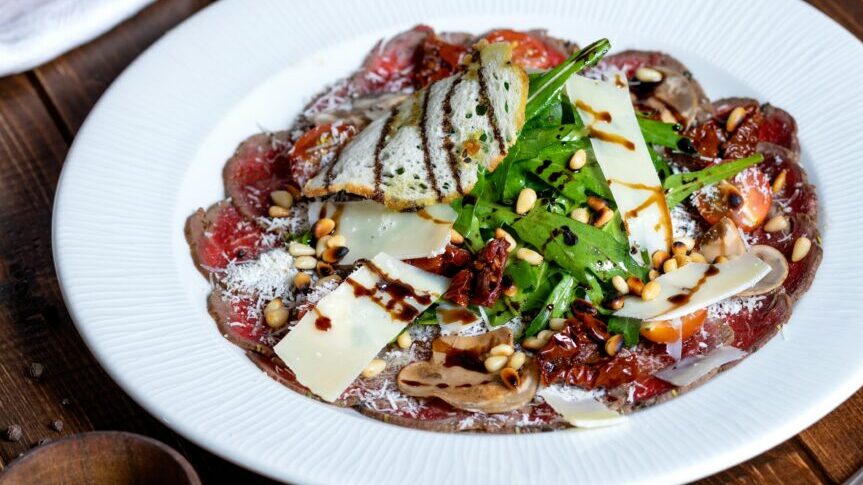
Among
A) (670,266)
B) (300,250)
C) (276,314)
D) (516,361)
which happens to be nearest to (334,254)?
(300,250)

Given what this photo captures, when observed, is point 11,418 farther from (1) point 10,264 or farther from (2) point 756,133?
(2) point 756,133

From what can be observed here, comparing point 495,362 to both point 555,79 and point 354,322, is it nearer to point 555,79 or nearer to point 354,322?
point 354,322

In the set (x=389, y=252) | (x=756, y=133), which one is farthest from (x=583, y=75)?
(x=389, y=252)

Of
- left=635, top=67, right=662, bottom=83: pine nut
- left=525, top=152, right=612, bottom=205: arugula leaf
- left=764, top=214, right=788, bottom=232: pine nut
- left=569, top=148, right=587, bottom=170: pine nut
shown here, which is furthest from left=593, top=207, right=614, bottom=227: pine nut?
left=635, top=67, right=662, bottom=83: pine nut

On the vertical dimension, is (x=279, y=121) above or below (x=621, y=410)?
above

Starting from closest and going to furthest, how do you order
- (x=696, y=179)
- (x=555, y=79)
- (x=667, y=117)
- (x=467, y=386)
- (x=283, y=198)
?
(x=467, y=386)
(x=555, y=79)
(x=696, y=179)
(x=283, y=198)
(x=667, y=117)

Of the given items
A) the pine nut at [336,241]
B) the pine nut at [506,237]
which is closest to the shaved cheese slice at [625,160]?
the pine nut at [506,237]

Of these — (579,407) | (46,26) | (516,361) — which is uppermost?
(46,26)
